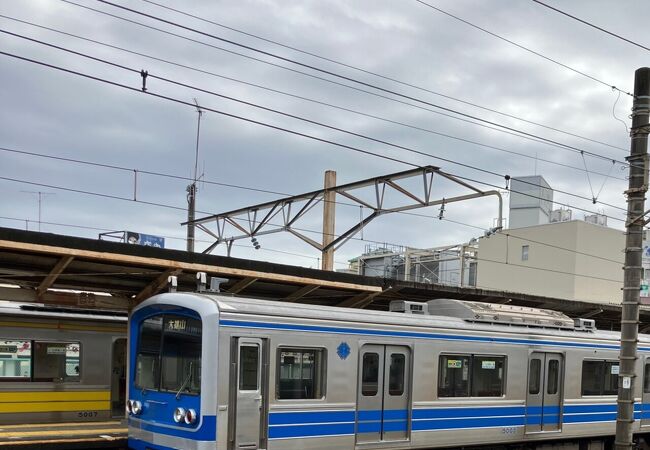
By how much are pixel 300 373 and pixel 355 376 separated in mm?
951

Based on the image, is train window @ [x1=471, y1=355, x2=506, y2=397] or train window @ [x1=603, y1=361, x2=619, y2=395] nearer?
train window @ [x1=471, y1=355, x2=506, y2=397]

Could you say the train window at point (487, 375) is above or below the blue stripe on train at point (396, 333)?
below

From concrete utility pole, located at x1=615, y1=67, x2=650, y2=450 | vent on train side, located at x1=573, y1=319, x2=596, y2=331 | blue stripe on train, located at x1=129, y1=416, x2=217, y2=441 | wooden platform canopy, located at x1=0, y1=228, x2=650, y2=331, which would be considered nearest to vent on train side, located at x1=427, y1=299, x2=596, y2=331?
vent on train side, located at x1=573, y1=319, x2=596, y2=331

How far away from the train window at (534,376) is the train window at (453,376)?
157 cm

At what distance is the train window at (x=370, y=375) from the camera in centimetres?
1030

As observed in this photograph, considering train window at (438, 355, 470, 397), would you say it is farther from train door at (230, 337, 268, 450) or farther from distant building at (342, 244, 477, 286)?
distant building at (342, 244, 477, 286)

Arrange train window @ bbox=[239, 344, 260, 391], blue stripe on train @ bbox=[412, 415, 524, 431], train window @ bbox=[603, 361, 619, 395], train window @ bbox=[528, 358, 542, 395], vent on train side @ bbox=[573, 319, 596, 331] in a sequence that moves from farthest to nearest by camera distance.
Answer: train window @ bbox=[603, 361, 619, 395] < vent on train side @ bbox=[573, 319, 596, 331] < train window @ bbox=[528, 358, 542, 395] < blue stripe on train @ bbox=[412, 415, 524, 431] < train window @ bbox=[239, 344, 260, 391]

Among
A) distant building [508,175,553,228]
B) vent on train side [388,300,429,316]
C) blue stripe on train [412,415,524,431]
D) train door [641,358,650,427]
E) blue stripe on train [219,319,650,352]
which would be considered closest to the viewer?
blue stripe on train [219,319,650,352]

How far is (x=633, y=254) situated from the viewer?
10766 mm

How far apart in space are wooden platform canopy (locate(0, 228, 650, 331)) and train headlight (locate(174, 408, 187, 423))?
9.25 ft

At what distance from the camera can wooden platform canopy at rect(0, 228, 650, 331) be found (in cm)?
1058

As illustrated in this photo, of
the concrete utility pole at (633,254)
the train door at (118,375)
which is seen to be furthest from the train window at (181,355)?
the concrete utility pole at (633,254)

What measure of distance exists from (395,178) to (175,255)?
5.39 meters

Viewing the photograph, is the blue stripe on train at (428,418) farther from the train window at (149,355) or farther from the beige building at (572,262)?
the beige building at (572,262)
